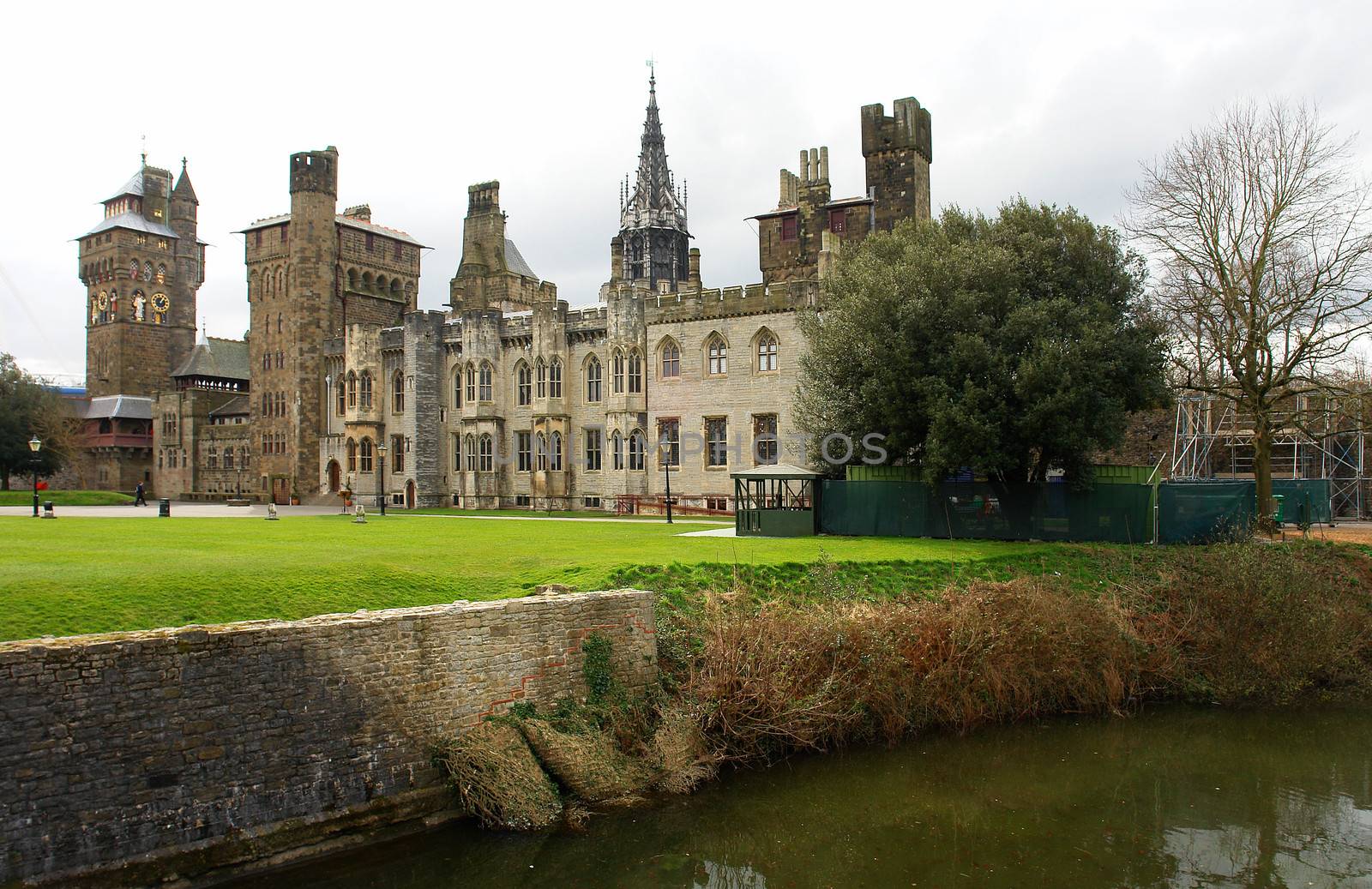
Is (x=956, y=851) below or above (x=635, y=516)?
below

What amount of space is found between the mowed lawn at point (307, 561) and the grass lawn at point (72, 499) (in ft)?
60.1

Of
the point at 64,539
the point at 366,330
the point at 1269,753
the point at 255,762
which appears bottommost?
the point at 1269,753

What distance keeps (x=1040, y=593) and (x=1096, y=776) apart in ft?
15.1

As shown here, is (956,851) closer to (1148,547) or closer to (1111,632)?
(1111,632)

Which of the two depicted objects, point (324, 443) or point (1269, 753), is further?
point (324, 443)

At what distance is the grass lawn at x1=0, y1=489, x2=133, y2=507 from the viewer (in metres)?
42.1

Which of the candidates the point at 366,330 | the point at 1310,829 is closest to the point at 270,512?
the point at 366,330

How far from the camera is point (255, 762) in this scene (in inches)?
422

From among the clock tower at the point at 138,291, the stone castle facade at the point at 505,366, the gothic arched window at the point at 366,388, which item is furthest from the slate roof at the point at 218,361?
the gothic arched window at the point at 366,388

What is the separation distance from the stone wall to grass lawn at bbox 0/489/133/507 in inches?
1447

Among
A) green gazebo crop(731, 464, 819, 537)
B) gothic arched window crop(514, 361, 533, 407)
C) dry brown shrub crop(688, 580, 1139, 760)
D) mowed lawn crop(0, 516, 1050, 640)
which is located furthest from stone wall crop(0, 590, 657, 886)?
gothic arched window crop(514, 361, 533, 407)

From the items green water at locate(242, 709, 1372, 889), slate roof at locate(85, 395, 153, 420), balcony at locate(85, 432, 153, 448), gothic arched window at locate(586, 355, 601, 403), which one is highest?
slate roof at locate(85, 395, 153, 420)

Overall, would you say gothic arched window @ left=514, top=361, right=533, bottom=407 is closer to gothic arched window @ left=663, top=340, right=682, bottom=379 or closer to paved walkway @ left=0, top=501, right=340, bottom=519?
gothic arched window @ left=663, top=340, right=682, bottom=379

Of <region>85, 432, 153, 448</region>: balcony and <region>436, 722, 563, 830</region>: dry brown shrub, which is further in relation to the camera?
<region>85, 432, 153, 448</region>: balcony
